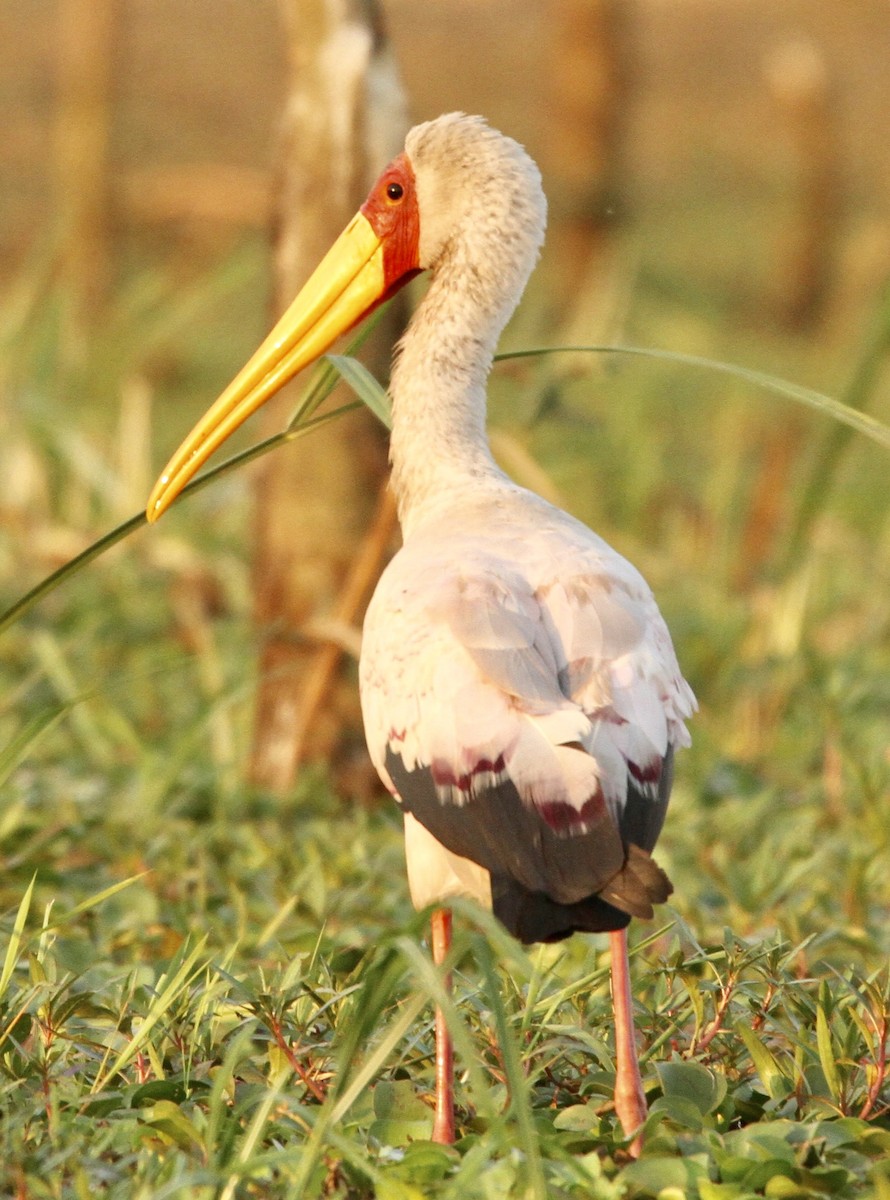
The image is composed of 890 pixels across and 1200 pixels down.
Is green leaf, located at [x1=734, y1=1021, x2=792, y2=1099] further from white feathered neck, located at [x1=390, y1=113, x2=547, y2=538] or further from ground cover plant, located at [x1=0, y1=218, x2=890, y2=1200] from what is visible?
white feathered neck, located at [x1=390, y1=113, x2=547, y2=538]

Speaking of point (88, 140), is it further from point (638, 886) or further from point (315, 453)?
point (638, 886)

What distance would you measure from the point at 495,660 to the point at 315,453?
7.04 feet

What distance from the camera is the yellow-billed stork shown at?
2213 mm

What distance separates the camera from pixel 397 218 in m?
3.04

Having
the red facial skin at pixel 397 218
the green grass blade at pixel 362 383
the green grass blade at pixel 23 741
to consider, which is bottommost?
the green grass blade at pixel 23 741

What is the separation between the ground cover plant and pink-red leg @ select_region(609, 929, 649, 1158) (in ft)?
0.11

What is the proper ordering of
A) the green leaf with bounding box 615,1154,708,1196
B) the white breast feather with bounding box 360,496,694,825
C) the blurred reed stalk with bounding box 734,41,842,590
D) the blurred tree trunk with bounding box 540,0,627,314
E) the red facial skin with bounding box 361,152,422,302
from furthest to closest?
the blurred reed stalk with bounding box 734,41,842,590 → the blurred tree trunk with bounding box 540,0,627,314 → the red facial skin with bounding box 361,152,422,302 → the white breast feather with bounding box 360,496,694,825 → the green leaf with bounding box 615,1154,708,1196

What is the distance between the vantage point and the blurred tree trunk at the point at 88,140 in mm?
11125

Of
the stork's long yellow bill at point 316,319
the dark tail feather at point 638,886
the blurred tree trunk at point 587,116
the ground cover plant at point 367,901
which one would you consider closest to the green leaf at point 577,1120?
the ground cover plant at point 367,901

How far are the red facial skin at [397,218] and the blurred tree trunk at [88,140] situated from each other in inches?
325

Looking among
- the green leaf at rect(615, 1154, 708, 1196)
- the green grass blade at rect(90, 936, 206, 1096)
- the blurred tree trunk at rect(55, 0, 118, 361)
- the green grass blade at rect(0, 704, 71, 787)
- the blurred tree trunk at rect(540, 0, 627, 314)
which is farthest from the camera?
the blurred tree trunk at rect(540, 0, 627, 314)

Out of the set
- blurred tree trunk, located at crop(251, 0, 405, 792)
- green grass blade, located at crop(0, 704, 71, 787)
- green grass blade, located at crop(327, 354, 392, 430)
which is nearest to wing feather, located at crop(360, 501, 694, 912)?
green grass blade, located at crop(327, 354, 392, 430)

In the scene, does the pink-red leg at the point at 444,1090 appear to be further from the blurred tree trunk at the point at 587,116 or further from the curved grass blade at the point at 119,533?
the blurred tree trunk at the point at 587,116

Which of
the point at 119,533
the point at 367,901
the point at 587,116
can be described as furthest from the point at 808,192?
the point at 119,533
